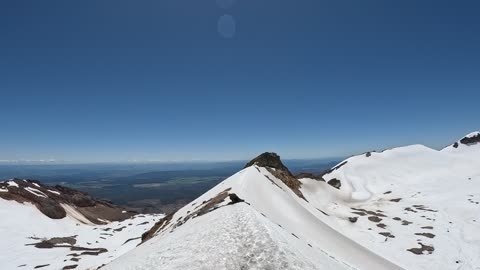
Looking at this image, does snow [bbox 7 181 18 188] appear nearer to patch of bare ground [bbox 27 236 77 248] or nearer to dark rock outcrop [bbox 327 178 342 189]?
patch of bare ground [bbox 27 236 77 248]

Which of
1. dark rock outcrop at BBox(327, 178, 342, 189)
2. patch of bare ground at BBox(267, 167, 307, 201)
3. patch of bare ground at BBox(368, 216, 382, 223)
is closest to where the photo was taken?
patch of bare ground at BBox(368, 216, 382, 223)

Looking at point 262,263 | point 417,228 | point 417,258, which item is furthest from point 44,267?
point 417,228

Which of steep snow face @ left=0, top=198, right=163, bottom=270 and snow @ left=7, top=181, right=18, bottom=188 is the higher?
Answer: snow @ left=7, top=181, right=18, bottom=188

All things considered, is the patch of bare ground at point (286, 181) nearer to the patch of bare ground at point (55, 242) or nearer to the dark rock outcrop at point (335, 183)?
the dark rock outcrop at point (335, 183)

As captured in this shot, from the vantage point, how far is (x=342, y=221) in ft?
192

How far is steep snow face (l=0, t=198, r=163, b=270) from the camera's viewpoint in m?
53.2

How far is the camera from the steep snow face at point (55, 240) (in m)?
53.2

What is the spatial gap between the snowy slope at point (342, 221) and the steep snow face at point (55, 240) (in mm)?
23450

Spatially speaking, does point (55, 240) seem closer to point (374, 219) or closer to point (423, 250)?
point (374, 219)

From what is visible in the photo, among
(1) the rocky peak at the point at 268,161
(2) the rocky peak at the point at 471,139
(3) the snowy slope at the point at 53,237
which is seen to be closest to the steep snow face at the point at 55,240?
(3) the snowy slope at the point at 53,237

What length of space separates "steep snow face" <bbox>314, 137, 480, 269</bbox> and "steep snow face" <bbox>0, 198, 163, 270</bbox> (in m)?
49.7

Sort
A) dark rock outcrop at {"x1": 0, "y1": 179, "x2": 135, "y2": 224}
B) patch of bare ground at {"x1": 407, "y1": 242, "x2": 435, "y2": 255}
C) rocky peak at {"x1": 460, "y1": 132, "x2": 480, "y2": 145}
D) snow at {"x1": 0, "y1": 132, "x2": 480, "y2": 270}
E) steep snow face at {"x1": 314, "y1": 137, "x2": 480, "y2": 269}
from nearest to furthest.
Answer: snow at {"x1": 0, "y1": 132, "x2": 480, "y2": 270}, patch of bare ground at {"x1": 407, "y1": 242, "x2": 435, "y2": 255}, steep snow face at {"x1": 314, "y1": 137, "x2": 480, "y2": 269}, dark rock outcrop at {"x1": 0, "y1": 179, "x2": 135, "y2": 224}, rocky peak at {"x1": 460, "y1": 132, "x2": 480, "y2": 145}

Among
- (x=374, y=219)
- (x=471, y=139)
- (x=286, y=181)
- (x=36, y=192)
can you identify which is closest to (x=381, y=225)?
(x=374, y=219)

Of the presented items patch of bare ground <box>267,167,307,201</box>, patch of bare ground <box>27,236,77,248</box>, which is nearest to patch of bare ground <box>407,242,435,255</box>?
patch of bare ground <box>267,167,307,201</box>
